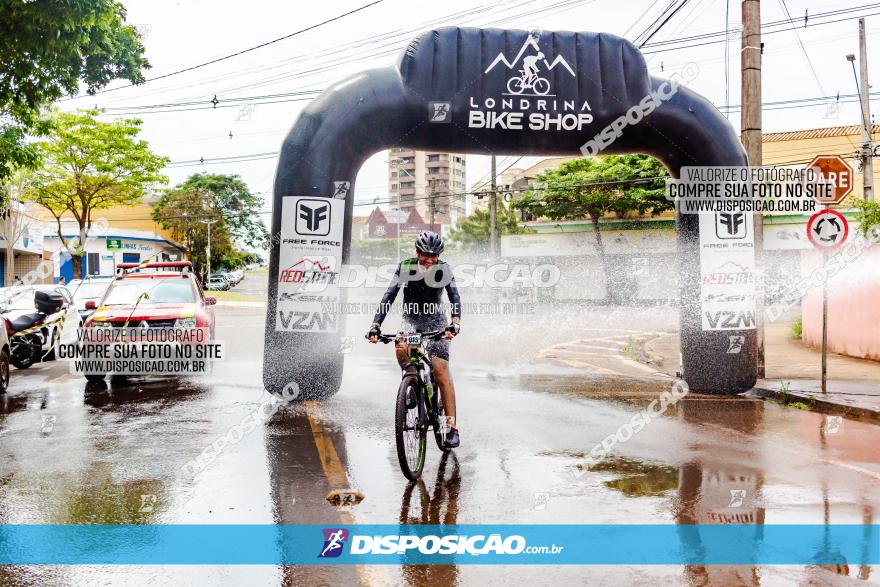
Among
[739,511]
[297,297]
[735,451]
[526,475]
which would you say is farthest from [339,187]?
[739,511]

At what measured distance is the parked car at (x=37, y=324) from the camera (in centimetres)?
1425

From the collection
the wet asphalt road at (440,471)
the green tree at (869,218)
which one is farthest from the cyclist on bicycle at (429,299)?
the green tree at (869,218)

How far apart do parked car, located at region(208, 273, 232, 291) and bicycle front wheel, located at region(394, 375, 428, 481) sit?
201ft

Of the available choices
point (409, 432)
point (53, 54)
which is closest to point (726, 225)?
point (409, 432)

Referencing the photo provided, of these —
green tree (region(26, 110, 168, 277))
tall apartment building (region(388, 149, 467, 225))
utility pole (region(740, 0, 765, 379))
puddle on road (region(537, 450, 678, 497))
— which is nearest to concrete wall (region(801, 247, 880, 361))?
utility pole (region(740, 0, 765, 379))

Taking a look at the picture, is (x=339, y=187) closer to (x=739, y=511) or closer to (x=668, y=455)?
(x=668, y=455)

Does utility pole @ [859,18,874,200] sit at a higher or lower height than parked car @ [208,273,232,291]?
higher

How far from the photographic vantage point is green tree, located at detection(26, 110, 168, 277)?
38688 mm

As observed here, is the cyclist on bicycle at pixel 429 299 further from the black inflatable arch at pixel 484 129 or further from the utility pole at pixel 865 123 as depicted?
the utility pole at pixel 865 123

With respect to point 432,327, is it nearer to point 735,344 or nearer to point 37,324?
point 735,344

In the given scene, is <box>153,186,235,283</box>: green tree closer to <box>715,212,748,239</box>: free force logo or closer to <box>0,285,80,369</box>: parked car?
<box>0,285,80,369</box>: parked car

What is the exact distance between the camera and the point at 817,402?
32.9 feet

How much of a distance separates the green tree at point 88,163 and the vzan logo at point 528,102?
3388cm

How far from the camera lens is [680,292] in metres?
10.8
